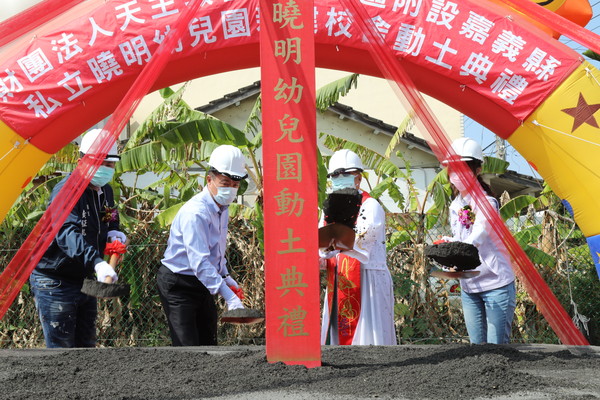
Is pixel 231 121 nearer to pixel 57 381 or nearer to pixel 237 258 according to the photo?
pixel 237 258

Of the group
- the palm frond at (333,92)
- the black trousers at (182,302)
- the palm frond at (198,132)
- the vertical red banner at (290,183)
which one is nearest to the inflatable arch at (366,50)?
the black trousers at (182,302)

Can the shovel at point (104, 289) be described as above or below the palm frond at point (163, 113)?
below

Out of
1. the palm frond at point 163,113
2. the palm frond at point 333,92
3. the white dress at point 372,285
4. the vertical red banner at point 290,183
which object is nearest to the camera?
the vertical red banner at point 290,183

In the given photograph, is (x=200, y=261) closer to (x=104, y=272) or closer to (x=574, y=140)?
(x=104, y=272)

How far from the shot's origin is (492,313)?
486 cm

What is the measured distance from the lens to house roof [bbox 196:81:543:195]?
15.6 metres

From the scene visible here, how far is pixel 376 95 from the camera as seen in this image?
66.7 feet

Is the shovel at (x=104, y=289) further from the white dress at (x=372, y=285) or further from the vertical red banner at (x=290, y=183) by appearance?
the white dress at (x=372, y=285)

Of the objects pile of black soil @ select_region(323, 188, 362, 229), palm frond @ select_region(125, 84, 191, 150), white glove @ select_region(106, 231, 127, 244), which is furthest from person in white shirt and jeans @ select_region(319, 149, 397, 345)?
palm frond @ select_region(125, 84, 191, 150)

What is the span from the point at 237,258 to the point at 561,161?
171 inches

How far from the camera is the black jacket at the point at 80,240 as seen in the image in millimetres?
4516

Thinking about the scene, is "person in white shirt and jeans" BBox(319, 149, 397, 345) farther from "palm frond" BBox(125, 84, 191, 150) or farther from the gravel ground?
"palm frond" BBox(125, 84, 191, 150)

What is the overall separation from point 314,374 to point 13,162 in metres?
2.94

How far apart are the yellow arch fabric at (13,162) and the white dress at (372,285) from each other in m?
2.38
